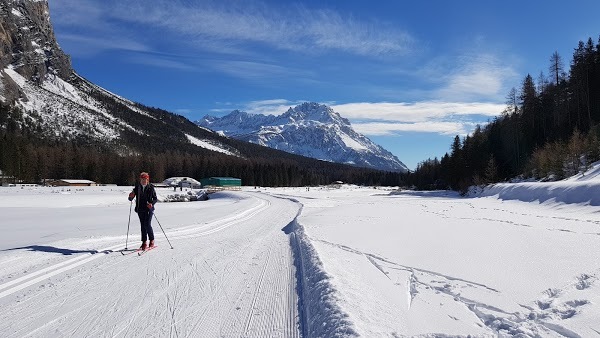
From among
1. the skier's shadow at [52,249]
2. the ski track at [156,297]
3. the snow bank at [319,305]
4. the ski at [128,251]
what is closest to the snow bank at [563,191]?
the snow bank at [319,305]

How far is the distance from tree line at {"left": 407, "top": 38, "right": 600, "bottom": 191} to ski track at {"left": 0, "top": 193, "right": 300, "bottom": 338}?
3440 cm

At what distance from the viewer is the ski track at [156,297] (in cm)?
486

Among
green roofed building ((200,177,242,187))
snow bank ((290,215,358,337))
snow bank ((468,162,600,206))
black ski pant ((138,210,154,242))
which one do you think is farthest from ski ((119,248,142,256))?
green roofed building ((200,177,242,187))

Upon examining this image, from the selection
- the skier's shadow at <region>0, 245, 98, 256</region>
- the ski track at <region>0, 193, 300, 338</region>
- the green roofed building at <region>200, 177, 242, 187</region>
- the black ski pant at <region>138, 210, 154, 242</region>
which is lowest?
the ski track at <region>0, 193, 300, 338</region>

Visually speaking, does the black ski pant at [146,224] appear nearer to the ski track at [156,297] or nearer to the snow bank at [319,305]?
the ski track at [156,297]

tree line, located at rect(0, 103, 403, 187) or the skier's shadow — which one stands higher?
tree line, located at rect(0, 103, 403, 187)

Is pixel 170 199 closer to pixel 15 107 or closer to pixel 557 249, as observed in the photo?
pixel 557 249

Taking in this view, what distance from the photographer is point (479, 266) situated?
752 centimetres

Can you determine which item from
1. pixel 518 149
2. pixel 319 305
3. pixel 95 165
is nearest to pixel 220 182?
pixel 95 165

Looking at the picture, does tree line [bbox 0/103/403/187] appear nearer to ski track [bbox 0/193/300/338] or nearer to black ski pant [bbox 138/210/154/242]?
black ski pant [bbox 138/210/154/242]

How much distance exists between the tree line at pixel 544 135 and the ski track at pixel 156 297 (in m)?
34.4

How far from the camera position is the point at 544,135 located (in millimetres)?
56125

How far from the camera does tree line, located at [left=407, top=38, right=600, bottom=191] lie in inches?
1412

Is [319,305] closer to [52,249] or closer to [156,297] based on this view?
[156,297]
